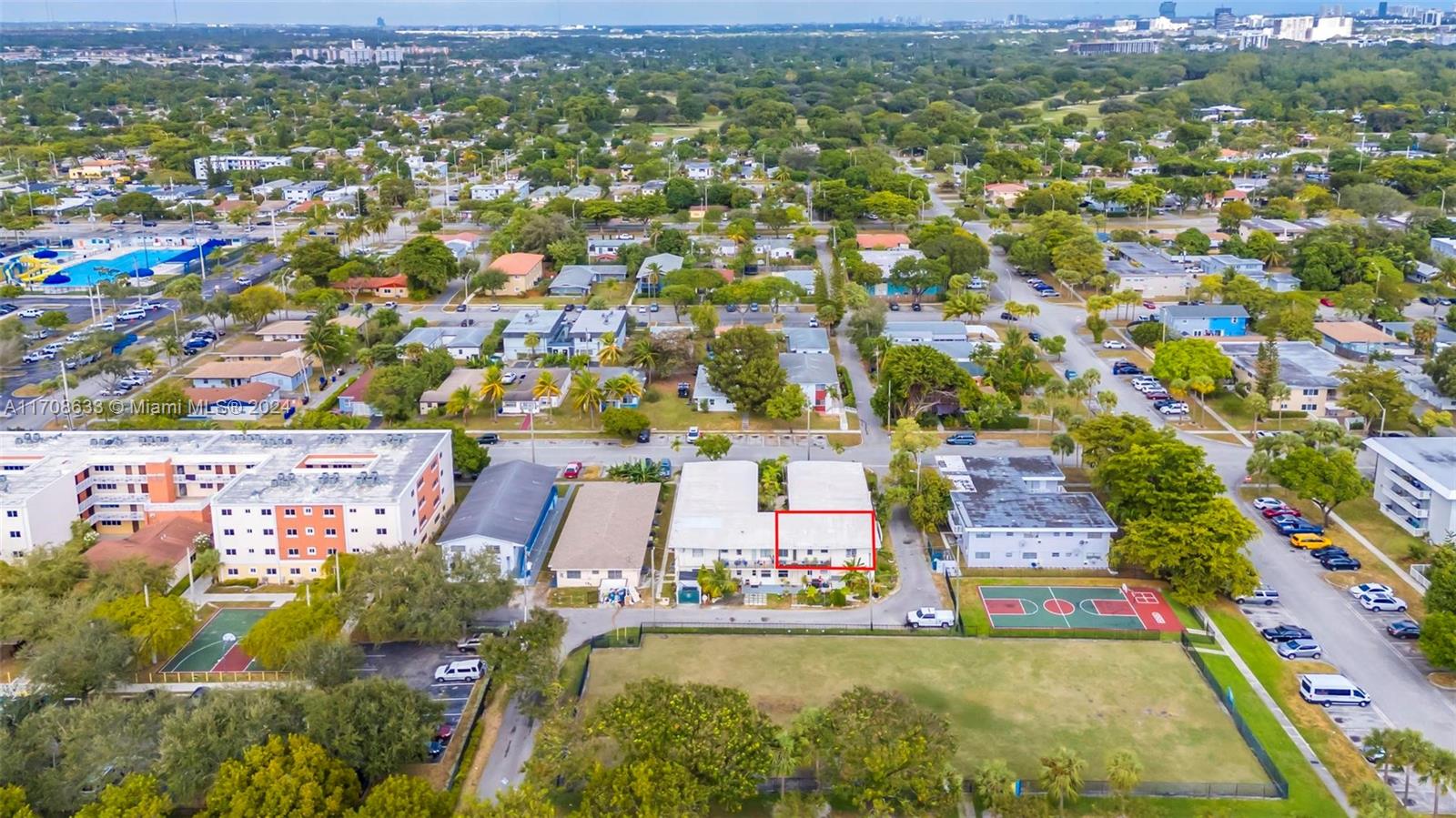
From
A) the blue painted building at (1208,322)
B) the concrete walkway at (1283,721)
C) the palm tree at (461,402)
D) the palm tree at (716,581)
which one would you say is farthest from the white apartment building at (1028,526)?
the blue painted building at (1208,322)

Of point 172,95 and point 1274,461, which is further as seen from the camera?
point 172,95

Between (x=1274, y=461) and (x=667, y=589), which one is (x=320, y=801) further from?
(x=1274, y=461)

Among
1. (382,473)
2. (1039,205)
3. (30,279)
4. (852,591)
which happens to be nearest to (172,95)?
(30,279)

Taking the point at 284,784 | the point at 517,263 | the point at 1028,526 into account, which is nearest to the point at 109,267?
the point at 517,263

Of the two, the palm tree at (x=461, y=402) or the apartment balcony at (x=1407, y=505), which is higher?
the apartment balcony at (x=1407, y=505)

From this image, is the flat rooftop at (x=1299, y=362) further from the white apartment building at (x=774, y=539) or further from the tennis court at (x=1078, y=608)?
the white apartment building at (x=774, y=539)
